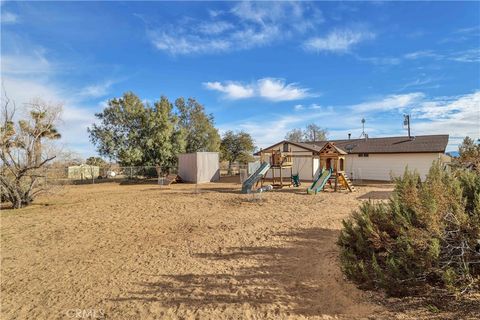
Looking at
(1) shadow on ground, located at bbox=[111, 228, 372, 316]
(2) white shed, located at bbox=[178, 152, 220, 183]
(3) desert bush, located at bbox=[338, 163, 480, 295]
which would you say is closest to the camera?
(3) desert bush, located at bbox=[338, 163, 480, 295]

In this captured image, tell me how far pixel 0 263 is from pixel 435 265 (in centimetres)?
946

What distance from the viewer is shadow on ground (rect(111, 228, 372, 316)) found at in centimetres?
443

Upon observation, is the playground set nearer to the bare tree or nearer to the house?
the house

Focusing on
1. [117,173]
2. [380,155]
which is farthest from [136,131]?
[380,155]

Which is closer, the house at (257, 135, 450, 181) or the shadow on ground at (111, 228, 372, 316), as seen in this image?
the shadow on ground at (111, 228, 372, 316)

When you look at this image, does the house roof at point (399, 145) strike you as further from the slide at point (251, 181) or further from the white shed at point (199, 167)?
the slide at point (251, 181)

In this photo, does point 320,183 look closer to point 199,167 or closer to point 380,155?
point 380,155

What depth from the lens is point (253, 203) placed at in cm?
1231

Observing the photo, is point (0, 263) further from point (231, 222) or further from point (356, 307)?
point (356, 307)

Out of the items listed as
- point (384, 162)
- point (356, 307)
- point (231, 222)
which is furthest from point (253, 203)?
point (384, 162)

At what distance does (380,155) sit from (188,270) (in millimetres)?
20743

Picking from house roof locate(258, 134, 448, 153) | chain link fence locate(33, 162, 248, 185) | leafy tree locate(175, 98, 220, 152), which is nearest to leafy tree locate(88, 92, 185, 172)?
chain link fence locate(33, 162, 248, 185)

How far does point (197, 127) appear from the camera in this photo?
33656 mm

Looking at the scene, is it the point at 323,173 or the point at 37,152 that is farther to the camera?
the point at 323,173
